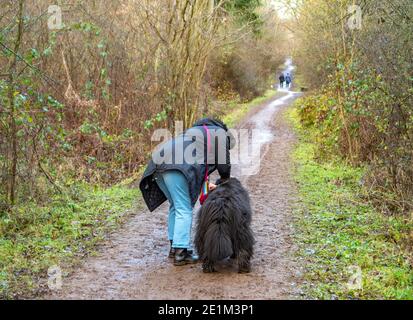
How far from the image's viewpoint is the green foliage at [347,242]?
5.54 m

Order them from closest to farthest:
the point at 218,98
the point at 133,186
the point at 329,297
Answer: the point at 329,297
the point at 133,186
the point at 218,98

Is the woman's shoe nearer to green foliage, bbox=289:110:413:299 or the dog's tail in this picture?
the dog's tail

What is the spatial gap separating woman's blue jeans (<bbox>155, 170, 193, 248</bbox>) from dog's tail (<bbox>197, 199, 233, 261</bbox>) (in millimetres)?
299

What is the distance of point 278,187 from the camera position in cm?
1109

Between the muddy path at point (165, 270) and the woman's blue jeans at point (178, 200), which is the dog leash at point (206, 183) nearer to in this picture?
the woman's blue jeans at point (178, 200)

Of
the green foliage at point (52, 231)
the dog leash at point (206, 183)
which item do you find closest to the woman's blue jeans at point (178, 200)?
the dog leash at point (206, 183)

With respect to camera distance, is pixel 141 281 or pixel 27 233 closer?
pixel 141 281

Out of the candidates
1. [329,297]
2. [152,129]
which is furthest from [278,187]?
[329,297]

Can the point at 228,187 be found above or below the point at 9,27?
below

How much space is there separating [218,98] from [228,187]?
2474cm

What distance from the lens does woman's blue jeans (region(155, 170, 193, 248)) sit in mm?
6031

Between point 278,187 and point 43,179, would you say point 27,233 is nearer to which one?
point 43,179

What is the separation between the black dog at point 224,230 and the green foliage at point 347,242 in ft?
2.77
